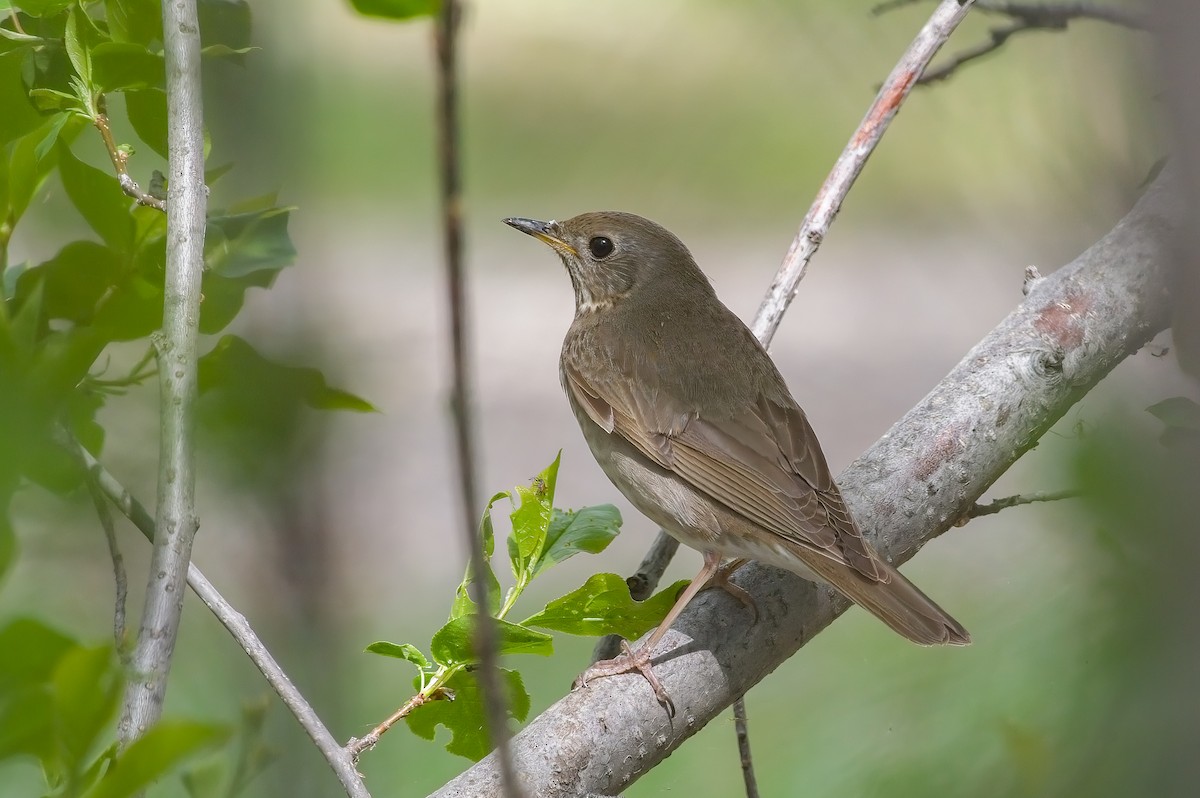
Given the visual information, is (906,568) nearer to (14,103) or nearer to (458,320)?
(14,103)

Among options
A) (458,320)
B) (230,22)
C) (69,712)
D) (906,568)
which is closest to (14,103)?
(230,22)

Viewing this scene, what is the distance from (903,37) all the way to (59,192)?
258 centimetres

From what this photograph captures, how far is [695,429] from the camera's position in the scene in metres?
3.80

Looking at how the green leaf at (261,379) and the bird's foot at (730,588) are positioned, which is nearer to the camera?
the green leaf at (261,379)

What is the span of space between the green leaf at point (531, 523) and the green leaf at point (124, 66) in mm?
1051

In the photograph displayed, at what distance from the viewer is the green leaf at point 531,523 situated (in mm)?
2469

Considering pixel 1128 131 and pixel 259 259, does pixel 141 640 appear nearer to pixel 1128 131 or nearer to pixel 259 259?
pixel 259 259

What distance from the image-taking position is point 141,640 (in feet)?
4.69

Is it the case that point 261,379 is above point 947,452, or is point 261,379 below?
above

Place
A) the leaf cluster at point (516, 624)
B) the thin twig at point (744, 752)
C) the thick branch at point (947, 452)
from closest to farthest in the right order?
the leaf cluster at point (516, 624) → the thick branch at point (947, 452) → the thin twig at point (744, 752)

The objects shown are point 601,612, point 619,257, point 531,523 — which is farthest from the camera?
point 619,257

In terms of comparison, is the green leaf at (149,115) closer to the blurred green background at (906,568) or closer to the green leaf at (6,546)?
the blurred green background at (906,568)

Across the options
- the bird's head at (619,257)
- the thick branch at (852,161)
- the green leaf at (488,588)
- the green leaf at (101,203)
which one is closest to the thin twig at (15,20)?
the green leaf at (101,203)

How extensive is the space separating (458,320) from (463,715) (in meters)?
1.62
